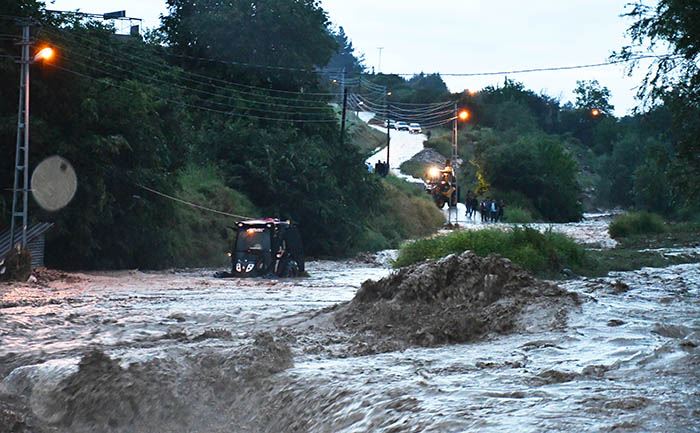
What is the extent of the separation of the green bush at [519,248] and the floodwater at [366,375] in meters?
10.4

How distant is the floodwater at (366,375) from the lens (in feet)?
28.2

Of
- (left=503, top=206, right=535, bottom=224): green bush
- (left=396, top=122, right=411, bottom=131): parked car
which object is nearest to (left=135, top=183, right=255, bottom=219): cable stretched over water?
(left=503, top=206, right=535, bottom=224): green bush

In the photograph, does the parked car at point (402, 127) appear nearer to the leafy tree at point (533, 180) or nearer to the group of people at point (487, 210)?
the leafy tree at point (533, 180)

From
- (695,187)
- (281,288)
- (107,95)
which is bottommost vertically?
(281,288)

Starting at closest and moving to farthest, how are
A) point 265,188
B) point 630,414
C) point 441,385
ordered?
1. point 630,414
2. point 441,385
3. point 265,188

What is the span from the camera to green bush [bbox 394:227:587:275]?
95.2ft

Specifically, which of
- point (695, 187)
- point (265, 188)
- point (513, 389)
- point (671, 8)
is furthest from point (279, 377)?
point (265, 188)

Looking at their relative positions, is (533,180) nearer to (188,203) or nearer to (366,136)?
(366,136)

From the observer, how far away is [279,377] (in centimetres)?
1109

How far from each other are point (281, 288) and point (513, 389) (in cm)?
1704

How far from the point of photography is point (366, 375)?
10.8m

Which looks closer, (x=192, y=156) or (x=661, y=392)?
(x=661, y=392)

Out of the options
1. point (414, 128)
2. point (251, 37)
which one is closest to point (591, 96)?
point (414, 128)

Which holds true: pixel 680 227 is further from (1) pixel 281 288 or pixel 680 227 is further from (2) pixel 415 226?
(1) pixel 281 288
